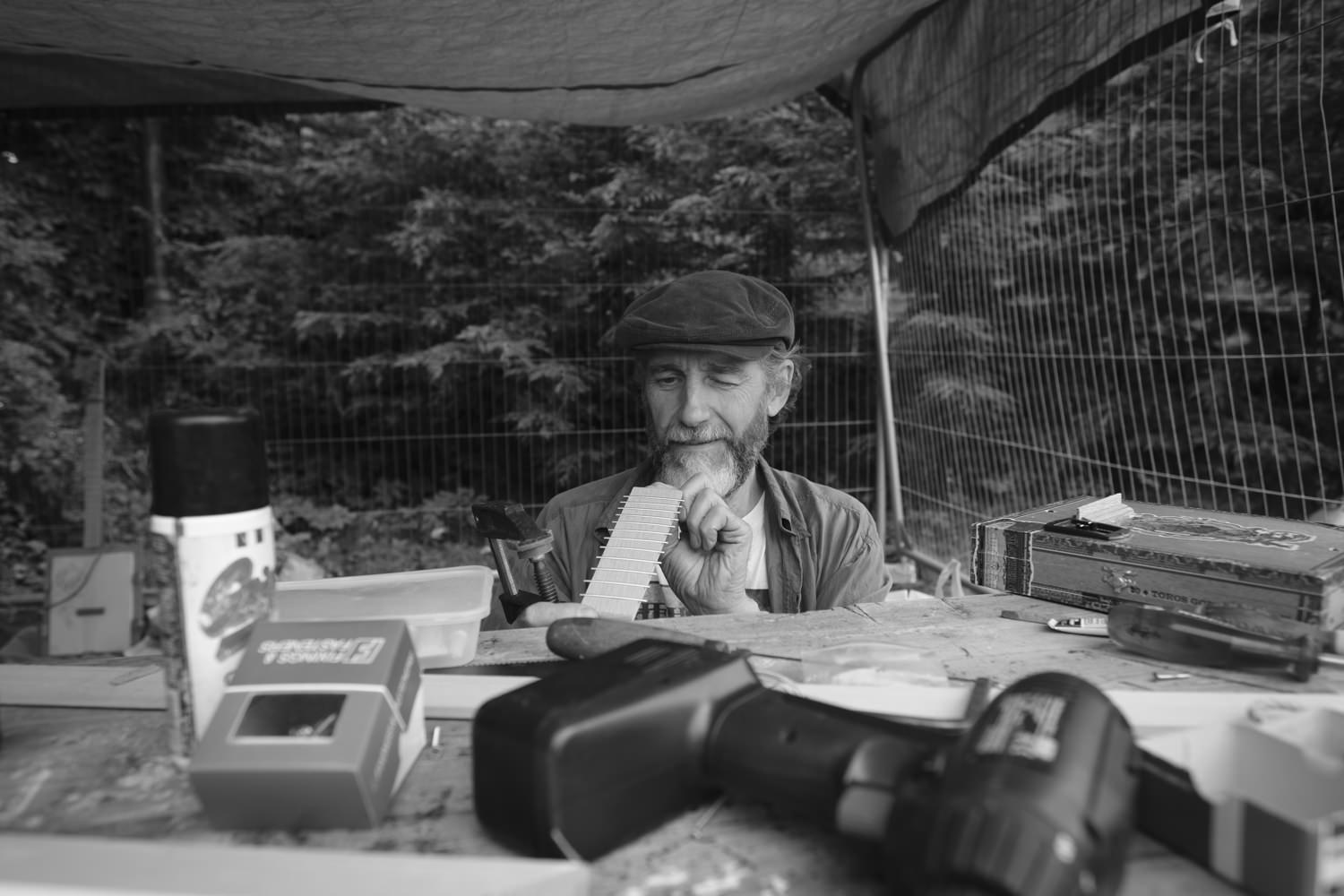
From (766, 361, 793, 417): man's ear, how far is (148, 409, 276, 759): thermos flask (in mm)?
1516

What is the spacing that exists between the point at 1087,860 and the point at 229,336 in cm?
701

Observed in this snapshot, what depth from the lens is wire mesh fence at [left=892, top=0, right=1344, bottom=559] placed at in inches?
112

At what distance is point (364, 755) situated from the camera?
637mm

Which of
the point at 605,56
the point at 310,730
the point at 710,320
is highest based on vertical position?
the point at 605,56

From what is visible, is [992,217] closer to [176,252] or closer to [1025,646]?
[1025,646]

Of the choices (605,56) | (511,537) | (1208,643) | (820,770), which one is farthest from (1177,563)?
(605,56)

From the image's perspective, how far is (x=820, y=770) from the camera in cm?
62

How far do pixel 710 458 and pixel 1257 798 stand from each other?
145cm

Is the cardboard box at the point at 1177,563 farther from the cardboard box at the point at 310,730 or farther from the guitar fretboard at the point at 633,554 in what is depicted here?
the cardboard box at the point at 310,730

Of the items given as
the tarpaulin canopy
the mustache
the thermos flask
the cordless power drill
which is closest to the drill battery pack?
the cordless power drill

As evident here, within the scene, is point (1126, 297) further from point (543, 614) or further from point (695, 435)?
point (543, 614)

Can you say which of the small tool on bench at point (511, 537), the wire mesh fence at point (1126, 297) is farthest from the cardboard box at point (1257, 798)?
the wire mesh fence at point (1126, 297)

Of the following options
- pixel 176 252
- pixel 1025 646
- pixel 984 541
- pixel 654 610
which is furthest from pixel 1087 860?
pixel 176 252

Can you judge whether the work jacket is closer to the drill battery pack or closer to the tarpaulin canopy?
the drill battery pack
